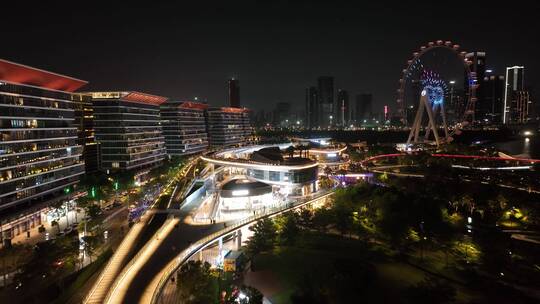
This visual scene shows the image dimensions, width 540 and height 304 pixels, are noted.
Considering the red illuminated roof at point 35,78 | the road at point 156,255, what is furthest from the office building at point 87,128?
the road at point 156,255

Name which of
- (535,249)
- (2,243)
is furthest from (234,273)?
(535,249)

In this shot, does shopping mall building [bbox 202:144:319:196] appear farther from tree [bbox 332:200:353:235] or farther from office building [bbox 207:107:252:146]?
office building [bbox 207:107:252:146]

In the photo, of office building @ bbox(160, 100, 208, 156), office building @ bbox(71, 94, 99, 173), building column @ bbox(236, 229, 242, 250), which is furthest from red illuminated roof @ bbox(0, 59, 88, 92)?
office building @ bbox(160, 100, 208, 156)

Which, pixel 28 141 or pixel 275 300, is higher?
pixel 28 141

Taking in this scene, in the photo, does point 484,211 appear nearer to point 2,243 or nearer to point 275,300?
point 275,300

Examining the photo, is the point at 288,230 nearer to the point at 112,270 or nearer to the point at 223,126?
the point at 112,270

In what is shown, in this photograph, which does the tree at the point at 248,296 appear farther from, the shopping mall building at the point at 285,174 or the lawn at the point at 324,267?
the shopping mall building at the point at 285,174
